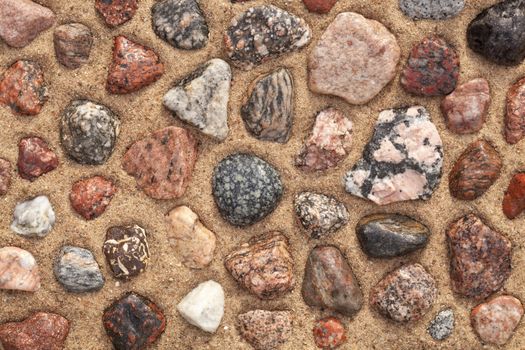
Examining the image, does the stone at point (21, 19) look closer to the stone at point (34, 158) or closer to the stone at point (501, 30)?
the stone at point (34, 158)

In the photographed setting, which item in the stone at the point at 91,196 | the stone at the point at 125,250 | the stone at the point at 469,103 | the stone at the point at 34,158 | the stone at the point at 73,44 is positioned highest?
the stone at the point at 469,103

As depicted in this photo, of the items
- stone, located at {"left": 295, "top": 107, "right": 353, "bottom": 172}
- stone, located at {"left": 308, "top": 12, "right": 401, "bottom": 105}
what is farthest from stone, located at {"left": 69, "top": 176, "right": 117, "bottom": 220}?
stone, located at {"left": 308, "top": 12, "right": 401, "bottom": 105}

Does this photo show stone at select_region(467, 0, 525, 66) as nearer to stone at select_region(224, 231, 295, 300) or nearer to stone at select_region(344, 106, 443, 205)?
stone at select_region(344, 106, 443, 205)

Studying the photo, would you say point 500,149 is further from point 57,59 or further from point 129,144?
point 57,59

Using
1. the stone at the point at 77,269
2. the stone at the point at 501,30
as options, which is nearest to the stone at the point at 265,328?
the stone at the point at 77,269

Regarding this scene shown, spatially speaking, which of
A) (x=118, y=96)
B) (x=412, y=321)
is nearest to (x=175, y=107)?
(x=118, y=96)
